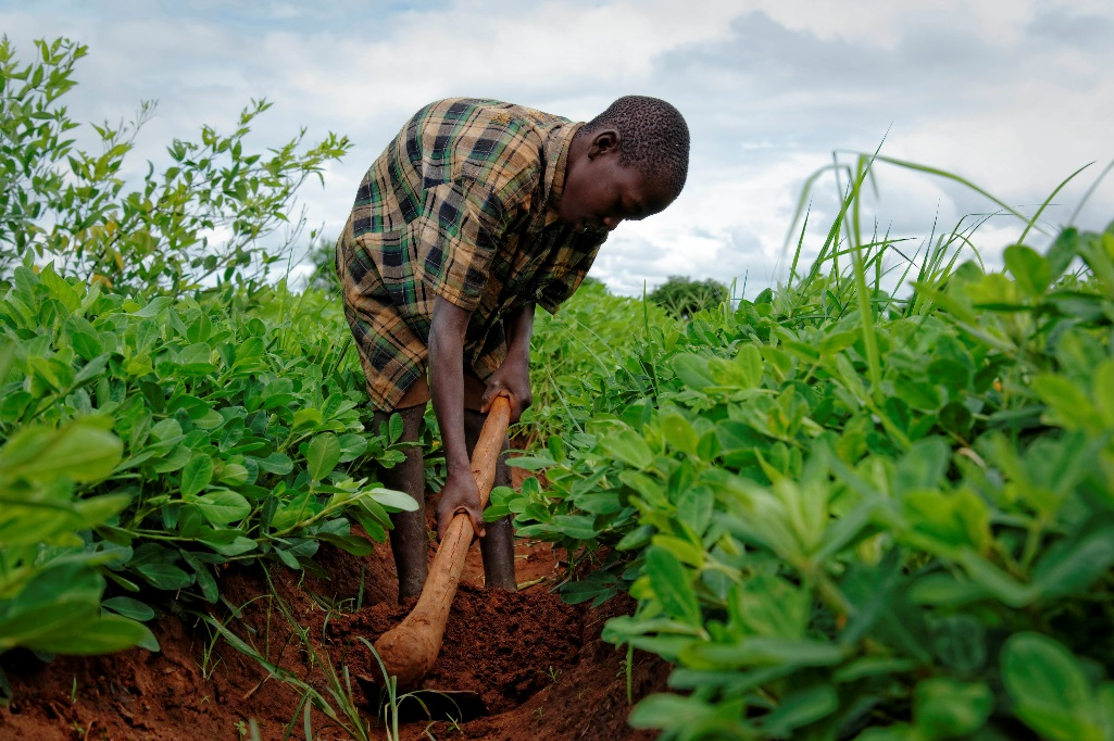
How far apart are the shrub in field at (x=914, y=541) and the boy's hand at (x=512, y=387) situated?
171cm

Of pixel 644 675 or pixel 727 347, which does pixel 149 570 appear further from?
pixel 727 347

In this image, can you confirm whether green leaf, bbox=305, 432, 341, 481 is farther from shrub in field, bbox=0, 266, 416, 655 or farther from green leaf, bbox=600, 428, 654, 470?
green leaf, bbox=600, 428, 654, 470

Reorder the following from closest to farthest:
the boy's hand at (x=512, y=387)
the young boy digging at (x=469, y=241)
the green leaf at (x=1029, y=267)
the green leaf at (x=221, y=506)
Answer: the green leaf at (x=1029, y=267) < the green leaf at (x=221, y=506) < the young boy digging at (x=469, y=241) < the boy's hand at (x=512, y=387)

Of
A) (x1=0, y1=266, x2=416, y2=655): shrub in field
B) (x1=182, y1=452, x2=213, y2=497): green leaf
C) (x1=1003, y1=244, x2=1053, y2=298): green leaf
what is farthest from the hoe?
(x1=1003, y1=244, x2=1053, y2=298): green leaf

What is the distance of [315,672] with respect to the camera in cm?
242

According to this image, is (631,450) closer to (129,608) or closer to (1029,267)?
(1029,267)

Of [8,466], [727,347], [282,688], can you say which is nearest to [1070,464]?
[8,466]

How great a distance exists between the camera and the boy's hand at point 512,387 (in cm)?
316

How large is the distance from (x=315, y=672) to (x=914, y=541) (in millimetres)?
1978

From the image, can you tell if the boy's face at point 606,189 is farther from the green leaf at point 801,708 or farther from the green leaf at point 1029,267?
the green leaf at point 801,708

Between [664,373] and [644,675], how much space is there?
0.90 m

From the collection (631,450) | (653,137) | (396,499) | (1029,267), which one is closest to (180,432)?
(396,499)

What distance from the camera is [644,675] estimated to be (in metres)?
1.74

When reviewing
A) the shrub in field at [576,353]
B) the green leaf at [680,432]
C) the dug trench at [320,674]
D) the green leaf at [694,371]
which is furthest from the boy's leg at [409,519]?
the green leaf at [680,432]
